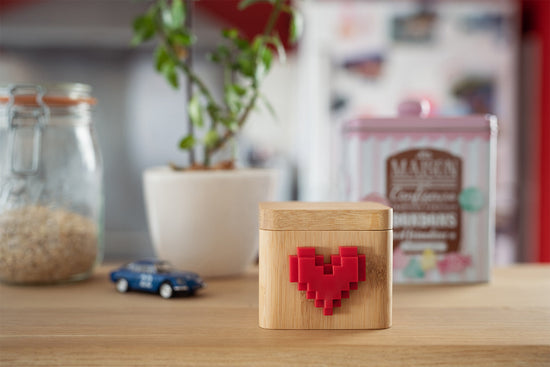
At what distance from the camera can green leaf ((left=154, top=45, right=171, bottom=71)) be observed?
0.78 meters

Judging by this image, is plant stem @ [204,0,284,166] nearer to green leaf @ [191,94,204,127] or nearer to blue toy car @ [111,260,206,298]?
green leaf @ [191,94,204,127]

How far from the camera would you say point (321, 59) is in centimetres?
331

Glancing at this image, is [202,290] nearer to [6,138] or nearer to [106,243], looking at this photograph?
[6,138]

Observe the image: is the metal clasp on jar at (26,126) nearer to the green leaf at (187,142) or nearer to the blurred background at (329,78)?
the green leaf at (187,142)

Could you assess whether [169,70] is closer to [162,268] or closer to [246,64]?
[246,64]

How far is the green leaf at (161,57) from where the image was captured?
2.57 feet

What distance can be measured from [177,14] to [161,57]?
6cm

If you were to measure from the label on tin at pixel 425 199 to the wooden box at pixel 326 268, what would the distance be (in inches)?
8.3

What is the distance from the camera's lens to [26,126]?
2.42 feet

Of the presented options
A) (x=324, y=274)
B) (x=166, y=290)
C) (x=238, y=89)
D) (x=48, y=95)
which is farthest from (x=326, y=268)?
(x=48, y=95)

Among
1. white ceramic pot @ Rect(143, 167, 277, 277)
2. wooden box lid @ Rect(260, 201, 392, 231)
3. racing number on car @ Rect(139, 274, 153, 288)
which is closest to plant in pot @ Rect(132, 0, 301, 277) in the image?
white ceramic pot @ Rect(143, 167, 277, 277)

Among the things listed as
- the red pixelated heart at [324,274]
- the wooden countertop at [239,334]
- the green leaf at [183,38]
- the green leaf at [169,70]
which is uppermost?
the green leaf at [183,38]

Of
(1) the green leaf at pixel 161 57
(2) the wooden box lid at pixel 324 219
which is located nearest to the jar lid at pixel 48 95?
(1) the green leaf at pixel 161 57

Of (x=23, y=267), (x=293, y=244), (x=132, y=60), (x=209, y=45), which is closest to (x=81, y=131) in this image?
(x=23, y=267)
